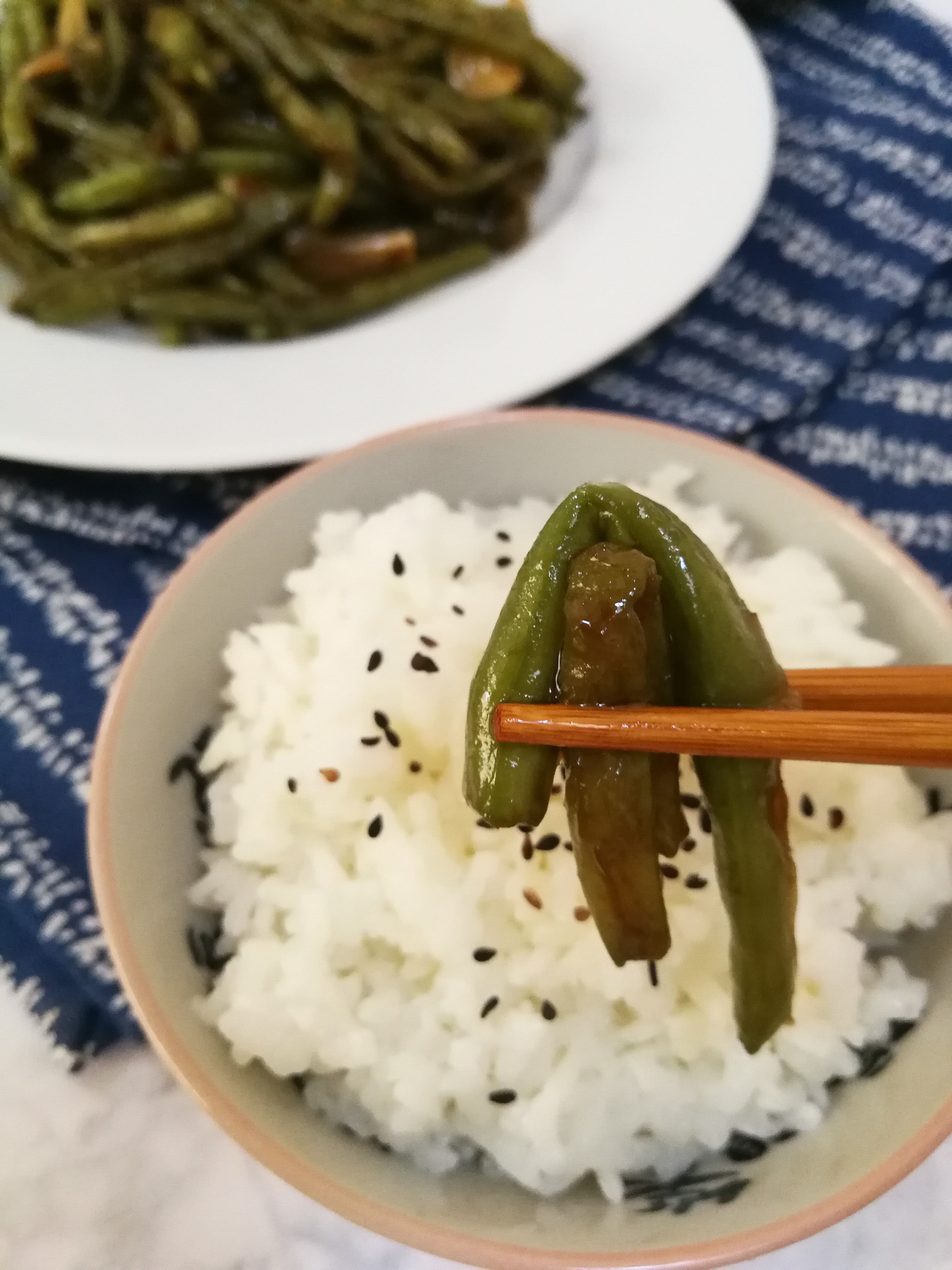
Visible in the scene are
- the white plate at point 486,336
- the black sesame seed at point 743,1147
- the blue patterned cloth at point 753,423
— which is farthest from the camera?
the white plate at point 486,336

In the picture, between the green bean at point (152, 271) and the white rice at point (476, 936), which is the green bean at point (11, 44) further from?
the white rice at point (476, 936)

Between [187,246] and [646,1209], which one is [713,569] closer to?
[646,1209]

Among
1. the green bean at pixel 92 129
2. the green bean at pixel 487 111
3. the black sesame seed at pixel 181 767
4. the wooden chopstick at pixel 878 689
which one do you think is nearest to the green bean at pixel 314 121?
the green bean at pixel 487 111

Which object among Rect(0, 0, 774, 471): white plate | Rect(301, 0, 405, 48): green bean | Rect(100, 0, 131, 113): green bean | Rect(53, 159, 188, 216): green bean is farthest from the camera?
Rect(301, 0, 405, 48): green bean

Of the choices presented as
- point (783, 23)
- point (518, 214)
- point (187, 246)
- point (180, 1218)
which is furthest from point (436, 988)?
point (783, 23)

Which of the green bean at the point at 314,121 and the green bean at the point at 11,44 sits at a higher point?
the green bean at the point at 314,121

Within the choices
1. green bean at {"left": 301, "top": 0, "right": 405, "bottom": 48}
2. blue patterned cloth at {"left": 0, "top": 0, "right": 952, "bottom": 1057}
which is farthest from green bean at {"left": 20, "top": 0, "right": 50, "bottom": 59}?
blue patterned cloth at {"left": 0, "top": 0, "right": 952, "bottom": 1057}

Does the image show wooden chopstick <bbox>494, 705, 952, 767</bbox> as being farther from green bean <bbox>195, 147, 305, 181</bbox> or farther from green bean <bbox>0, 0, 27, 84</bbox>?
green bean <bbox>0, 0, 27, 84</bbox>

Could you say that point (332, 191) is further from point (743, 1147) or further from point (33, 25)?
point (743, 1147)
